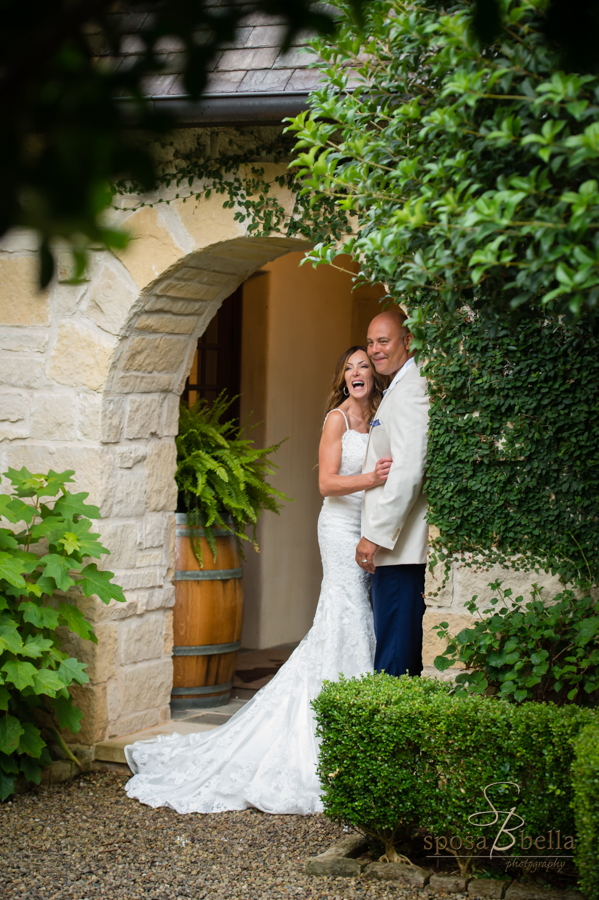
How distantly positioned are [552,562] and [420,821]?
1016 mm

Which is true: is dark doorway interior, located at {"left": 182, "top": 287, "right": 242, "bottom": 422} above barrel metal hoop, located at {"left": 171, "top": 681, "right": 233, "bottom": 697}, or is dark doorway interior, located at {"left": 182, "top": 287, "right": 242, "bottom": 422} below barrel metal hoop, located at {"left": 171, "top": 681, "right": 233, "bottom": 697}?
above

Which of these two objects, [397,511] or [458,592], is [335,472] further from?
[458,592]

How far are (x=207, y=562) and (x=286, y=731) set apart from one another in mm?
1057

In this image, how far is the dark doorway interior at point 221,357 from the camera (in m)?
6.20

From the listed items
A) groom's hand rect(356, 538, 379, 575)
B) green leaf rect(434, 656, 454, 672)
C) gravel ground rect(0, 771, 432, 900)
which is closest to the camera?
gravel ground rect(0, 771, 432, 900)

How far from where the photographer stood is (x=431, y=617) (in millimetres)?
3502

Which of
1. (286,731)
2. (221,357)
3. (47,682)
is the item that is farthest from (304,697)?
(221,357)

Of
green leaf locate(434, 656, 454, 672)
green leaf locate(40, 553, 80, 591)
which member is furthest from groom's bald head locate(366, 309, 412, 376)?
green leaf locate(40, 553, 80, 591)

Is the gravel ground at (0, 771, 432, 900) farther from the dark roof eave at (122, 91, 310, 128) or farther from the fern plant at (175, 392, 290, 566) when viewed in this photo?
the dark roof eave at (122, 91, 310, 128)

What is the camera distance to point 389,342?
392 cm

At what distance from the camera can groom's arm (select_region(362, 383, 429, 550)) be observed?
3.57 meters

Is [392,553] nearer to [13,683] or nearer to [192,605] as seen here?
[192,605]

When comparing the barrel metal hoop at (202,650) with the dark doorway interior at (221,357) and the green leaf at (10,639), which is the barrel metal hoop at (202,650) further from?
the dark doorway interior at (221,357)

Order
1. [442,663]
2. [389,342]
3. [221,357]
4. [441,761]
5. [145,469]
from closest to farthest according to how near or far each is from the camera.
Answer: [441,761] → [442,663] → [389,342] → [145,469] → [221,357]
